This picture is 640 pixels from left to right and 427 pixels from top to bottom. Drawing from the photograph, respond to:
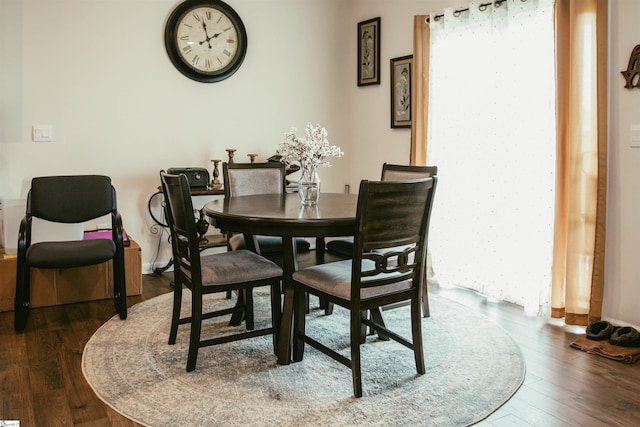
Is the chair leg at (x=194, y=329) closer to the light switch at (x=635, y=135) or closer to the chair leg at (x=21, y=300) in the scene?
the chair leg at (x=21, y=300)

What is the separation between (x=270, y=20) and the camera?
15.3 feet

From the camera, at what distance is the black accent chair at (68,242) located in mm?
2949

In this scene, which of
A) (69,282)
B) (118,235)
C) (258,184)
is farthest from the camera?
(258,184)

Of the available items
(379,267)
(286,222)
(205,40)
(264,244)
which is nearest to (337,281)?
(379,267)

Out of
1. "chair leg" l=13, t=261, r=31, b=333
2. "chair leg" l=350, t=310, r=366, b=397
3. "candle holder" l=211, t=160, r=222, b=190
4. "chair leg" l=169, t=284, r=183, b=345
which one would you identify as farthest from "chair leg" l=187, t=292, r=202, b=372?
"candle holder" l=211, t=160, r=222, b=190

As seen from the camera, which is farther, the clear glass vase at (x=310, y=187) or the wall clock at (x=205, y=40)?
the wall clock at (x=205, y=40)

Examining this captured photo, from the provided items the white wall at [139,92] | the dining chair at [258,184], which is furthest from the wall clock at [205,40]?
the dining chair at [258,184]

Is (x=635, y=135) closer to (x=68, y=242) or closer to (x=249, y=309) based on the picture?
(x=249, y=309)

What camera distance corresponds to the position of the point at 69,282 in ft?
11.3

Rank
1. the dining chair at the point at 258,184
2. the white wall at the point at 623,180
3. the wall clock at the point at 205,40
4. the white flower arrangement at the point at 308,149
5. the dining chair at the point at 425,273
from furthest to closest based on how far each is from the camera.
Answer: the wall clock at the point at 205,40, the dining chair at the point at 258,184, the dining chair at the point at 425,273, the white wall at the point at 623,180, the white flower arrangement at the point at 308,149

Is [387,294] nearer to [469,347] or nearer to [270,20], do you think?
[469,347]

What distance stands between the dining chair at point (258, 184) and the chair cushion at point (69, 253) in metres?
0.75

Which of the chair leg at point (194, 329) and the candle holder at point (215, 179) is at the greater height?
the candle holder at point (215, 179)

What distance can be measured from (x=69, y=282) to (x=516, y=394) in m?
2.81
